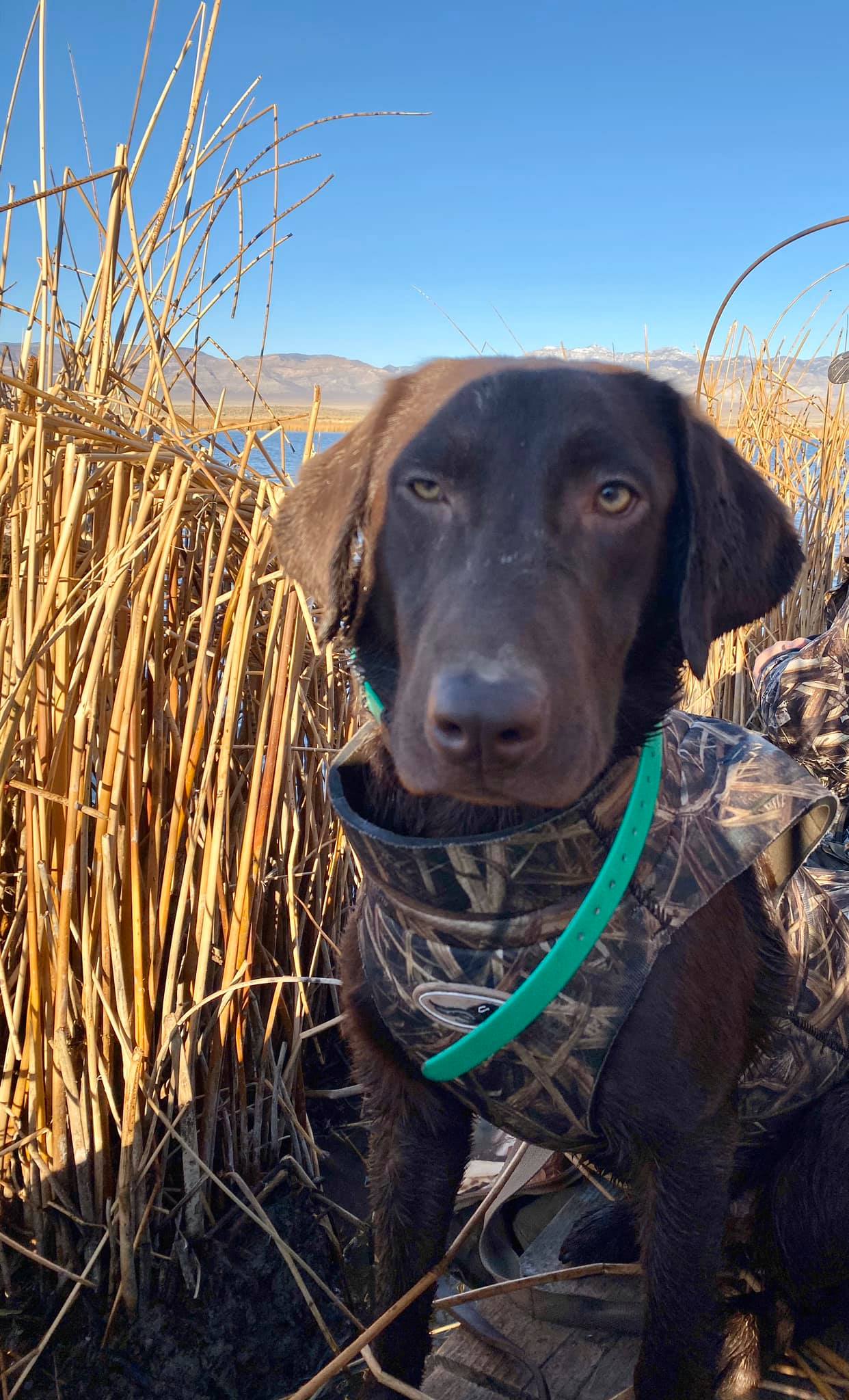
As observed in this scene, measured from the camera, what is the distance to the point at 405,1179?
5.41 feet

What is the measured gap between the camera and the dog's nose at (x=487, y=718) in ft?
3.76

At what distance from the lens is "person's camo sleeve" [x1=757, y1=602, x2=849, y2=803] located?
2688mm

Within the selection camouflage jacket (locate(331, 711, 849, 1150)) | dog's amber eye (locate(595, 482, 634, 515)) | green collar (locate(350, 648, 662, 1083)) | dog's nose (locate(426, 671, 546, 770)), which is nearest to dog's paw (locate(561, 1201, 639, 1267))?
camouflage jacket (locate(331, 711, 849, 1150))

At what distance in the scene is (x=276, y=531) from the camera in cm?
168

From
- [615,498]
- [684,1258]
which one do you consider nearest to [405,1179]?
[684,1258]

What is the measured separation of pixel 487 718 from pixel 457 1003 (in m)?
0.48

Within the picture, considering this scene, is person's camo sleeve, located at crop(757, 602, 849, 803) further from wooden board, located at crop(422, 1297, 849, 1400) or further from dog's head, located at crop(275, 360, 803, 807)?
wooden board, located at crop(422, 1297, 849, 1400)

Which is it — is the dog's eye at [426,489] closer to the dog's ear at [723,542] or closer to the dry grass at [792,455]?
the dog's ear at [723,542]

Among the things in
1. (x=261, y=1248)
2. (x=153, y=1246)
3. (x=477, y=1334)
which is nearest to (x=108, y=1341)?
(x=153, y=1246)

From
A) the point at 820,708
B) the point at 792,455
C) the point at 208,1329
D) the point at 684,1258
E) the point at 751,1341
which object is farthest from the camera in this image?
the point at 792,455

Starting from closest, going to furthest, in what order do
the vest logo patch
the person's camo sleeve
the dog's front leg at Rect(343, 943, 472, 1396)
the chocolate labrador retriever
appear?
the chocolate labrador retriever → the vest logo patch → the dog's front leg at Rect(343, 943, 472, 1396) → the person's camo sleeve

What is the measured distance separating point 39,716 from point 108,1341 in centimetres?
126

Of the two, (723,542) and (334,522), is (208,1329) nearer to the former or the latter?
(334,522)

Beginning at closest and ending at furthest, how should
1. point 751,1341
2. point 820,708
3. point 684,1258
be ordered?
point 684,1258 < point 751,1341 < point 820,708
